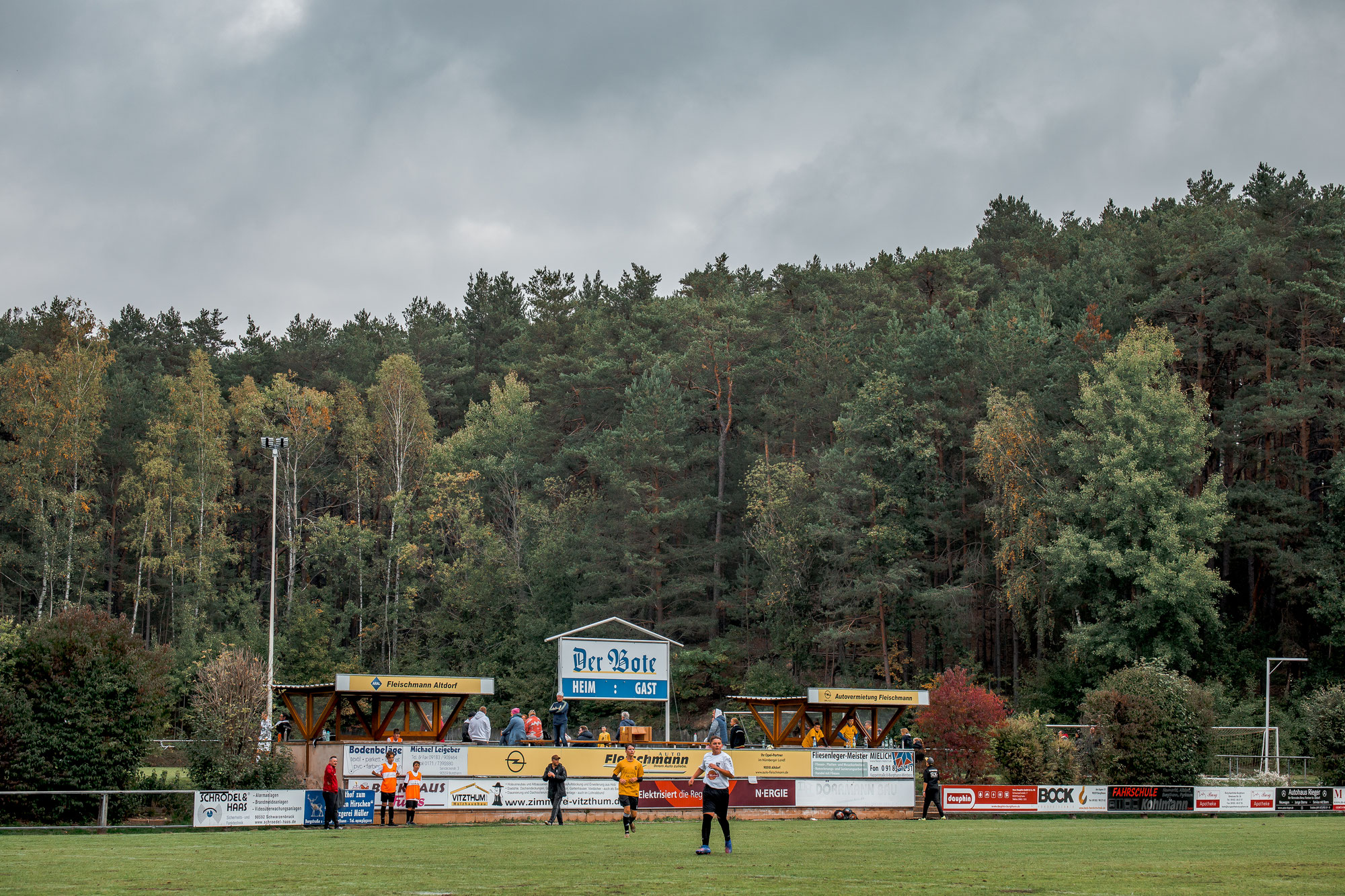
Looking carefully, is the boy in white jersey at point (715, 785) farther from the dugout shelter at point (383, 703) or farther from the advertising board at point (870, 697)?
the advertising board at point (870, 697)

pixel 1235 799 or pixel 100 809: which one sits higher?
pixel 100 809

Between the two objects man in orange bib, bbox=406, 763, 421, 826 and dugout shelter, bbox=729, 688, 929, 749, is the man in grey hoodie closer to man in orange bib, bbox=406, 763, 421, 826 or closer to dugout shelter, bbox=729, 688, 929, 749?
man in orange bib, bbox=406, 763, 421, 826

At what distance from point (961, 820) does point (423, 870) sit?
20.8 m

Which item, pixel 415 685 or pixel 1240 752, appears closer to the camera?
pixel 415 685

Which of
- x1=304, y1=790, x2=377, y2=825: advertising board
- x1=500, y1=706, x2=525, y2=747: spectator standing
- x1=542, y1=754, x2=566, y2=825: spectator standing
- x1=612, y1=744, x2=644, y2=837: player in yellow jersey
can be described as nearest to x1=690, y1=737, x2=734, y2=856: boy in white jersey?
x1=612, y1=744, x2=644, y2=837: player in yellow jersey

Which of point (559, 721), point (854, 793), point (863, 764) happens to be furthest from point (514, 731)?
point (863, 764)

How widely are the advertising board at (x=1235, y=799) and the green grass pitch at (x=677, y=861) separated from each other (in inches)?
316

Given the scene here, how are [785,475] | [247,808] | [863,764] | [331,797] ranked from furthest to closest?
[785,475]
[863,764]
[247,808]
[331,797]

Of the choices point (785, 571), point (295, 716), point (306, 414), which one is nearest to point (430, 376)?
point (306, 414)

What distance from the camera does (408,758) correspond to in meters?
30.2

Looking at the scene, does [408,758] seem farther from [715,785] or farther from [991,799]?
[991,799]

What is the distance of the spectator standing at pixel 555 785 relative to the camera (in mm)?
28672

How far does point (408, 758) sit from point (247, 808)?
3.81 metres

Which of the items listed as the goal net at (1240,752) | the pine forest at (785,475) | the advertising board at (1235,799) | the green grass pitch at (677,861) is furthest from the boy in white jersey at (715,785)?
the pine forest at (785,475)
